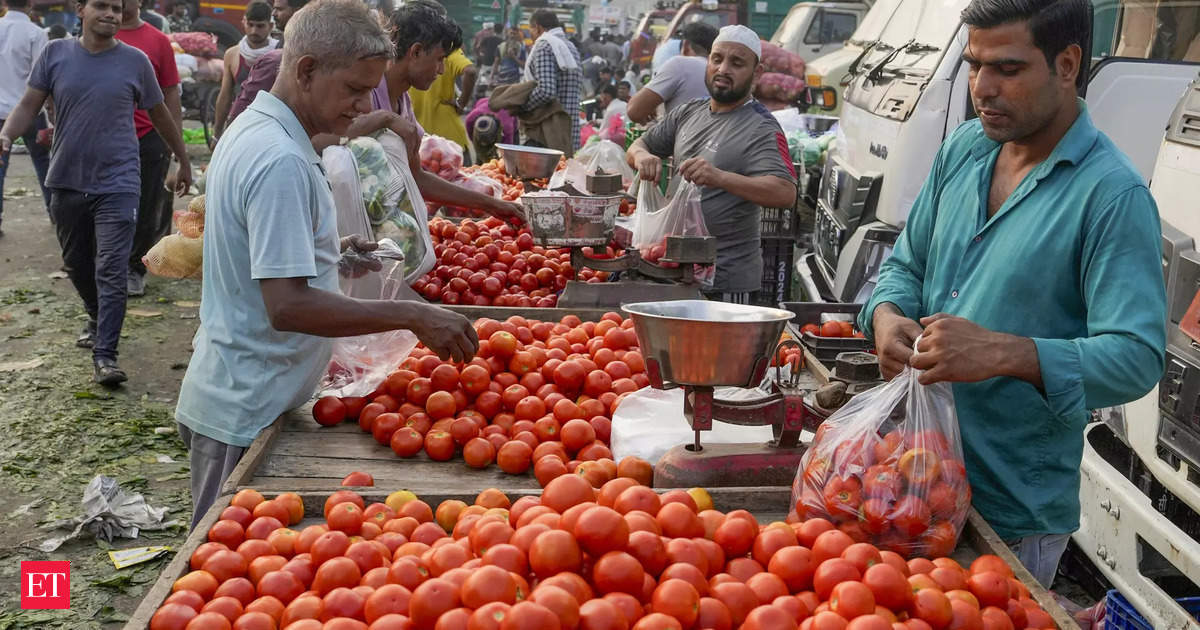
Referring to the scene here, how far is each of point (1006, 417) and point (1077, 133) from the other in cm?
65

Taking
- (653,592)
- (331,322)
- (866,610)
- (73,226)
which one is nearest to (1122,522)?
(866,610)

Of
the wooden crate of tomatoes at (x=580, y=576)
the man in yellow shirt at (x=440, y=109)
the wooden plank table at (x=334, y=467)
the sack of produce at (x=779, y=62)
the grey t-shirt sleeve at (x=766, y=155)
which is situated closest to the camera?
the wooden crate of tomatoes at (x=580, y=576)

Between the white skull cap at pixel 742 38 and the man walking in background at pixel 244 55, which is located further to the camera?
the man walking in background at pixel 244 55

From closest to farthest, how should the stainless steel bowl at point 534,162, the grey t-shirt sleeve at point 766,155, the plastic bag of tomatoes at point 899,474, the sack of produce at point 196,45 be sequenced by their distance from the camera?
the plastic bag of tomatoes at point 899,474 < the grey t-shirt sleeve at point 766,155 < the stainless steel bowl at point 534,162 < the sack of produce at point 196,45

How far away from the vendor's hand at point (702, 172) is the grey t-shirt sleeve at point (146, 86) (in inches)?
157

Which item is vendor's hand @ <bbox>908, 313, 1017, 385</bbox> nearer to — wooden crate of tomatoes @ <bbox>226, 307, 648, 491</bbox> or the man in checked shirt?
wooden crate of tomatoes @ <bbox>226, 307, 648, 491</bbox>

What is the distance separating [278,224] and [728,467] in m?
1.31

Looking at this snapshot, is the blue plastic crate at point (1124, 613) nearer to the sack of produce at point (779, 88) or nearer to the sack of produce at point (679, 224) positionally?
the sack of produce at point (679, 224)

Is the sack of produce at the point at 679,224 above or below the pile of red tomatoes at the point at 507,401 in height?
above

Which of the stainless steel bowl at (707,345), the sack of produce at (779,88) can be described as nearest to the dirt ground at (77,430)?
the stainless steel bowl at (707,345)

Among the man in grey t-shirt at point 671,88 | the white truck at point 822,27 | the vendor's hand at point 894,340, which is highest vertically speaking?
the white truck at point 822,27

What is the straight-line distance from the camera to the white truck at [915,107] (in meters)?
4.94

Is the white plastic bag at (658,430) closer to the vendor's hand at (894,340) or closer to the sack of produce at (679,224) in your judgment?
the vendor's hand at (894,340)

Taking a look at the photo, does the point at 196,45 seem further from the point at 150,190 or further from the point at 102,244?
the point at 102,244
